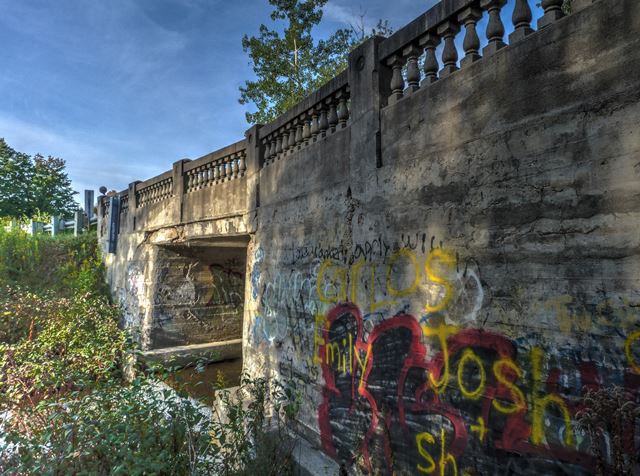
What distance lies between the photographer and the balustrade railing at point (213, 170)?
6.37m

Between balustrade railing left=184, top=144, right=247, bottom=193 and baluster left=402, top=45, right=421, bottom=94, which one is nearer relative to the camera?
baluster left=402, top=45, right=421, bottom=94

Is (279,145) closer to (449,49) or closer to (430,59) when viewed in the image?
(430,59)

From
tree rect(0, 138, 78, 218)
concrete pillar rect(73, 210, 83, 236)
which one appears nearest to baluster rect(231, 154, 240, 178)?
concrete pillar rect(73, 210, 83, 236)

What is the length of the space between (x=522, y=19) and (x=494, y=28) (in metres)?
0.19

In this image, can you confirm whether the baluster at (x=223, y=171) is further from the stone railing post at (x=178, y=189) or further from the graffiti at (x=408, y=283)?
the graffiti at (x=408, y=283)

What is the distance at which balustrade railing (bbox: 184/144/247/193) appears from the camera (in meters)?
6.37

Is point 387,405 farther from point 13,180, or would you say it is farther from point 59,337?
point 13,180

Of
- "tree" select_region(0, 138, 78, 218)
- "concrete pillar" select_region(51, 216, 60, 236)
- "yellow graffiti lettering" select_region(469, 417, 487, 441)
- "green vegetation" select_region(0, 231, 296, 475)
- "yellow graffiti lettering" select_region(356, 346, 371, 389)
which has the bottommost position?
"green vegetation" select_region(0, 231, 296, 475)

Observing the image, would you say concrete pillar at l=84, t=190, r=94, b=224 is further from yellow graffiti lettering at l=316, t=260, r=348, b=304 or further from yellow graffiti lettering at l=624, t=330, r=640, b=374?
yellow graffiti lettering at l=624, t=330, r=640, b=374

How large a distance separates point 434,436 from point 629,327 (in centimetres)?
154

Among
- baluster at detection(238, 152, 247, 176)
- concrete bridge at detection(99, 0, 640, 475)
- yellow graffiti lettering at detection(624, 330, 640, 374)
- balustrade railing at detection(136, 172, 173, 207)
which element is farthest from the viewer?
balustrade railing at detection(136, 172, 173, 207)

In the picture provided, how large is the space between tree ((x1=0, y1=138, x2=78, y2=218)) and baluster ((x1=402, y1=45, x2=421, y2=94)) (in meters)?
31.7

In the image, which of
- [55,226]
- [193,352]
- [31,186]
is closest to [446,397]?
[193,352]

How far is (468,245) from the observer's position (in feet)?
9.07
